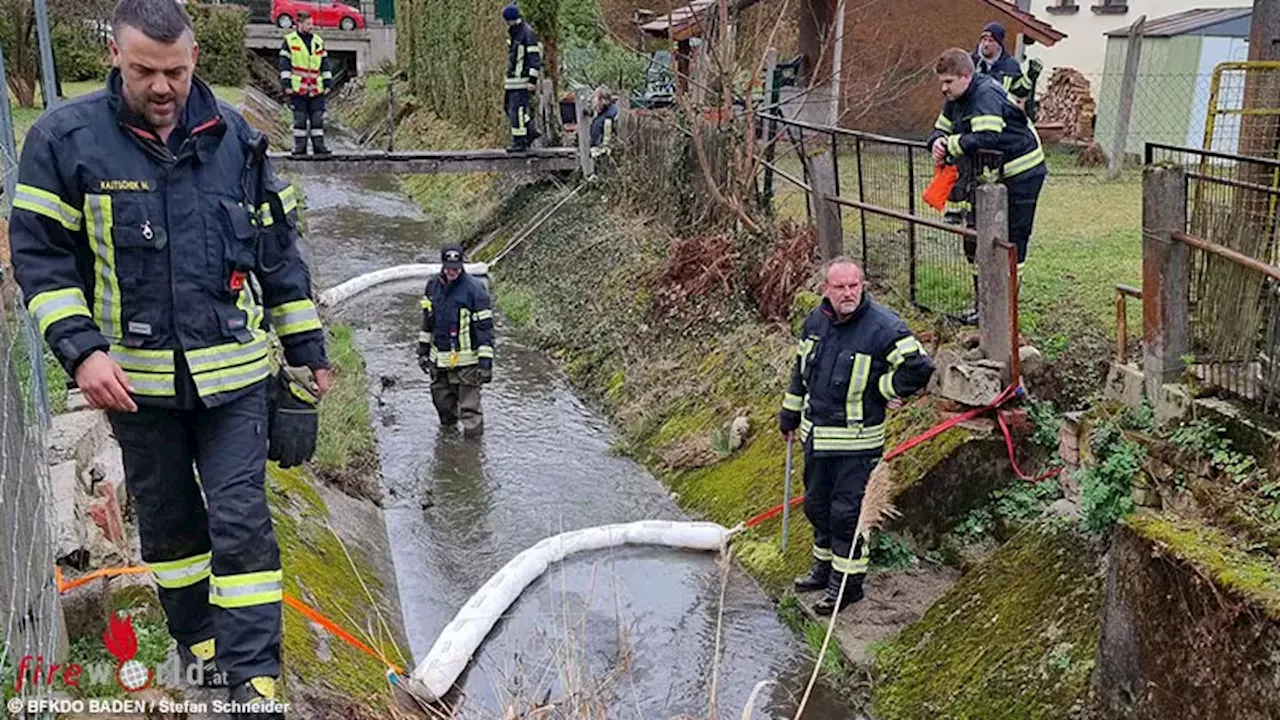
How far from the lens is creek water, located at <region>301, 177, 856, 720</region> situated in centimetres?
512

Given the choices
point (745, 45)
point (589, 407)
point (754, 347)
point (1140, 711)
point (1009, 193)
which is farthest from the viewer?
point (745, 45)

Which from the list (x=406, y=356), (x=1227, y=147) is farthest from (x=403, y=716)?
(x=1227, y=147)

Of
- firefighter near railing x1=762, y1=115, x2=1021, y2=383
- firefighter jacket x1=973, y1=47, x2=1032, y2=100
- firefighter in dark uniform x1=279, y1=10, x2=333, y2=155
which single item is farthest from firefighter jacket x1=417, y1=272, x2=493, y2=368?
firefighter in dark uniform x1=279, y1=10, x2=333, y2=155

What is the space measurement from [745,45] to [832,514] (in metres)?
6.78

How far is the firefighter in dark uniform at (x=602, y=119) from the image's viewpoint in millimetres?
15095

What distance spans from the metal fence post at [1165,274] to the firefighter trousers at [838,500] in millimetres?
1387

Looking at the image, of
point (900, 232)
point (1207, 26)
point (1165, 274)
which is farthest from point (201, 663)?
point (1207, 26)

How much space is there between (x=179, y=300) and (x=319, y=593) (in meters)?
2.62

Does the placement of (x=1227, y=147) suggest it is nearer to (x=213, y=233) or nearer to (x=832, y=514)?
(x=832, y=514)

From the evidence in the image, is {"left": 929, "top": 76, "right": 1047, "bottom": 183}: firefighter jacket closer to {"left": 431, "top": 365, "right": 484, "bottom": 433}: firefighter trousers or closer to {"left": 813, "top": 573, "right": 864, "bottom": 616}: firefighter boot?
{"left": 813, "top": 573, "right": 864, "bottom": 616}: firefighter boot

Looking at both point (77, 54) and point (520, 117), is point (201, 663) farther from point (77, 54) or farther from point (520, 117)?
point (77, 54)

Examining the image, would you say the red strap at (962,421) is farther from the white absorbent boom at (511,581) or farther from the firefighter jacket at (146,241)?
the firefighter jacket at (146,241)

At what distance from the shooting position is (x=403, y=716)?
355 centimetres

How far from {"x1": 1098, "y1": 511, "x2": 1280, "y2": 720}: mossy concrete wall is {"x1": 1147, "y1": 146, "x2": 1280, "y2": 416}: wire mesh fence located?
0.78 m
